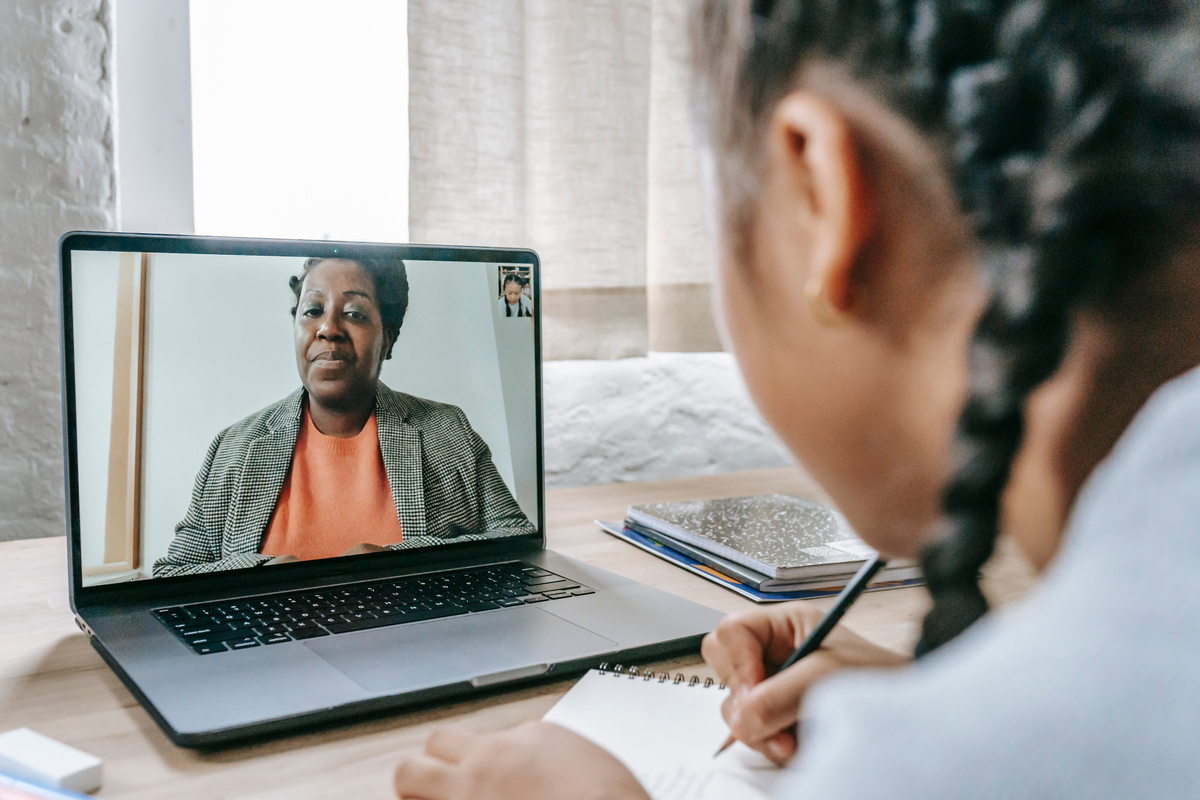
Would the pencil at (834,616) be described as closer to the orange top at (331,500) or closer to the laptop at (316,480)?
the laptop at (316,480)

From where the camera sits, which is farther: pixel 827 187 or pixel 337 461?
pixel 337 461

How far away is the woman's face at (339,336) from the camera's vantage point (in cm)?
72

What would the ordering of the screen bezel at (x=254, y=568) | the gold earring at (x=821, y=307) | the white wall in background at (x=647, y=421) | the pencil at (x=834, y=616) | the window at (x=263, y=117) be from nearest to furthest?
the gold earring at (x=821, y=307), the pencil at (x=834, y=616), the screen bezel at (x=254, y=568), the window at (x=263, y=117), the white wall in background at (x=647, y=421)

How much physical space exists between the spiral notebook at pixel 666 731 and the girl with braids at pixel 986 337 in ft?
0.27

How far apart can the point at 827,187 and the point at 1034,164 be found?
0.20 feet

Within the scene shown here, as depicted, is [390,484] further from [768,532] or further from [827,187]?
[827,187]

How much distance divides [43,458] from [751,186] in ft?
3.47

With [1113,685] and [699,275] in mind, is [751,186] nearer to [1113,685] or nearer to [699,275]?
[1113,685]

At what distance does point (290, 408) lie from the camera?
71 centimetres

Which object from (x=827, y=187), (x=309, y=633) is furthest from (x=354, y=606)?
(x=827, y=187)

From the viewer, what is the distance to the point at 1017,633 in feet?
0.68

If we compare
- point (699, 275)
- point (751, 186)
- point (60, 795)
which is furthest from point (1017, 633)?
point (699, 275)

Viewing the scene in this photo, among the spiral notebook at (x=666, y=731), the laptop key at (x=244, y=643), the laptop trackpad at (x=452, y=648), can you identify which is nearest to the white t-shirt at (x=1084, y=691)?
the spiral notebook at (x=666, y=731)

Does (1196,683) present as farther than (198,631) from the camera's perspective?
No
